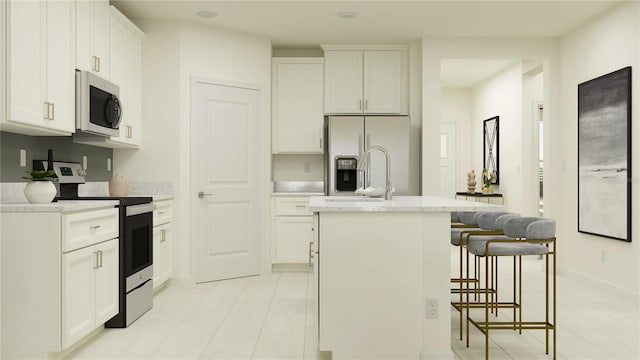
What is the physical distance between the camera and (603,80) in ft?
15.8

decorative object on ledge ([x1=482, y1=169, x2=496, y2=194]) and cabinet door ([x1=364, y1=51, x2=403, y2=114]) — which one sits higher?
cabinet door ([x1=364, y1=51, x2=403, y2=114])

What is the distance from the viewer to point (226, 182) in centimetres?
538

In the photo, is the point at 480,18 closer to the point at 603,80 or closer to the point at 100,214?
the point at 603,80

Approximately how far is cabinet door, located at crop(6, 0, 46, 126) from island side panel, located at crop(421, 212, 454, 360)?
2316mm

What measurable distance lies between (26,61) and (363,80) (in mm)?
3734

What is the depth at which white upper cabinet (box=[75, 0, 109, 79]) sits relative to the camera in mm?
3652

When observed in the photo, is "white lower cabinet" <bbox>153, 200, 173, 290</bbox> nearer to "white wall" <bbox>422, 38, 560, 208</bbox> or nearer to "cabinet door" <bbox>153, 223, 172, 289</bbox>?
"cabinet door" <bbox>153, 223, 172, 289</bbox>

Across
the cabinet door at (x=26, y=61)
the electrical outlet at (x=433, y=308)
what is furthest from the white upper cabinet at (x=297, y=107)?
the electrical outlet at (x=433, y=308)

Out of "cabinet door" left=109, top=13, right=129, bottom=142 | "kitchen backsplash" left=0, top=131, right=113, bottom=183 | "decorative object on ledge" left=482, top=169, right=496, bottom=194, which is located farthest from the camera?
"decorative object on ledge" left=482, top=169, right=496, bottom=194

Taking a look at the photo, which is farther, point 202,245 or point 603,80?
point 202,245

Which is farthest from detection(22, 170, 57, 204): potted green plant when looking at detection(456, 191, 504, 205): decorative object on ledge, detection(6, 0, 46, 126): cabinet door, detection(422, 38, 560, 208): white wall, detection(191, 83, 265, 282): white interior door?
detection(456, 191, 504, 205): decorative object on ledge

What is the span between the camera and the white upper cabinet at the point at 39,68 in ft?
9.32

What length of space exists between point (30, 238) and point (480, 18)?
4.30m

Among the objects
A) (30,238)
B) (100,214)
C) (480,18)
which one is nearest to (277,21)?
(480,18)
